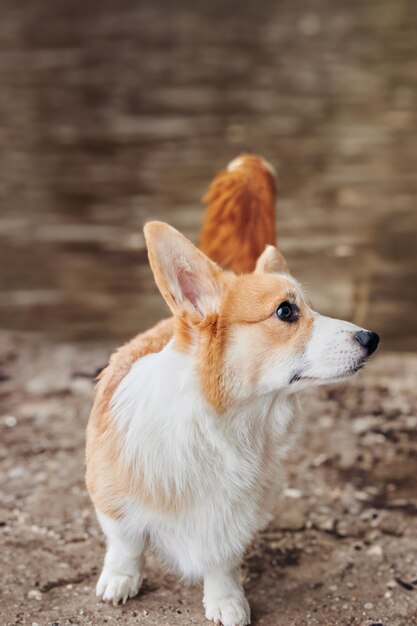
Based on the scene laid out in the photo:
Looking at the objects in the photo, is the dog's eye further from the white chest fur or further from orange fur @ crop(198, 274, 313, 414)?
the white chest fur

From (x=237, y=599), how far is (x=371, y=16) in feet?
24.8

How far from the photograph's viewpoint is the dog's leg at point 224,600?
1.94 m

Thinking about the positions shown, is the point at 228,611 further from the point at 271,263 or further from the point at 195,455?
the point at 271,263

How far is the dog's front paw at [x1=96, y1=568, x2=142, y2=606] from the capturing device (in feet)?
6.57

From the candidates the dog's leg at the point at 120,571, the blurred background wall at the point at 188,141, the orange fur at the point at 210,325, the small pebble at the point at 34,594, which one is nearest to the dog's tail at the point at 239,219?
the orange fur at the point at 210,325

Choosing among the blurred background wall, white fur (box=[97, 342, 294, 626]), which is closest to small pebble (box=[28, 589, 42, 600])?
white fur (box=[97, 342, 294, 626])

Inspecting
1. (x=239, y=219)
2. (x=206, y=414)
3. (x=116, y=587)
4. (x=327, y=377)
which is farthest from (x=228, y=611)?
(x=239, y=219)

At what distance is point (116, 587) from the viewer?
2.00 metres

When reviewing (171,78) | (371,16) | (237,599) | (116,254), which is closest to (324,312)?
(116,254)

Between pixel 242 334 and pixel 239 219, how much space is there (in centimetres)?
56

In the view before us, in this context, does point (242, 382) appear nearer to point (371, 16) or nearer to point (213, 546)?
point (213, 546)

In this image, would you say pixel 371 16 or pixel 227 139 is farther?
pixel 371 16

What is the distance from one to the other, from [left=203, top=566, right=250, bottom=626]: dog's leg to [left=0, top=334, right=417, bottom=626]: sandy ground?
4cm

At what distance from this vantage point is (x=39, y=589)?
82.1 inches
